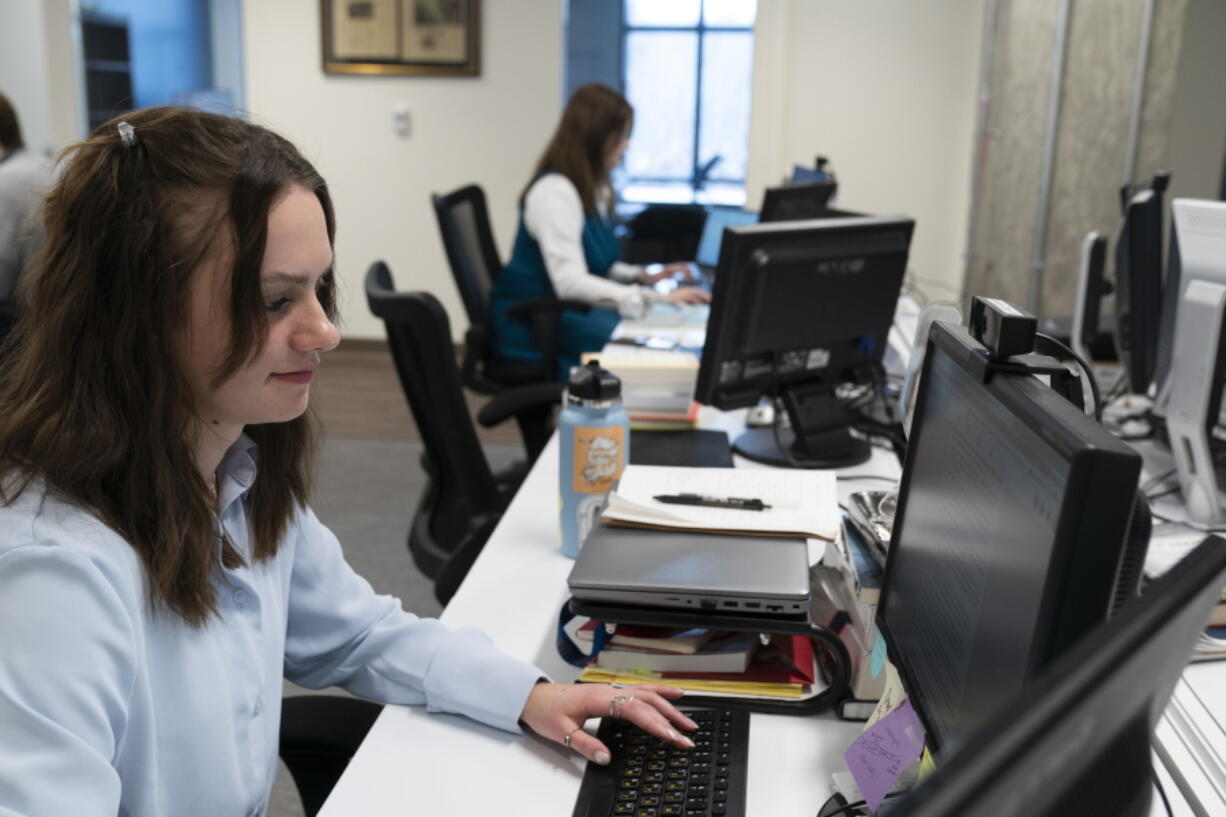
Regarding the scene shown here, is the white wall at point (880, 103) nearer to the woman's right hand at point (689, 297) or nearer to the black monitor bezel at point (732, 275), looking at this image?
the woman's right hand at point (689, 297)

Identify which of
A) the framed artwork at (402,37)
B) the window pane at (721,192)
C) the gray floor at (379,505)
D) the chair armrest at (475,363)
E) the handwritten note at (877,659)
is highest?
the framed artwork at (402,37)

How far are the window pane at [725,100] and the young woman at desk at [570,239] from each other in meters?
4.03

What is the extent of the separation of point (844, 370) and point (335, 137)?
13.9ft

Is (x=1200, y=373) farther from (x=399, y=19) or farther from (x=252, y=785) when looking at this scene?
(x=399, y=19)

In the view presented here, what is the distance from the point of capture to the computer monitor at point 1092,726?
0.35 meters

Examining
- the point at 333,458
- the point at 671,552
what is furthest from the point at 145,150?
the point at 333,458

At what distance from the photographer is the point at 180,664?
933mm

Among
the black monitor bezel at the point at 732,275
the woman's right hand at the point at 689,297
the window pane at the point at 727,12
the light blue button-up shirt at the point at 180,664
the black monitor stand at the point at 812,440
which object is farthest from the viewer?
the window pane at the point at 727,12

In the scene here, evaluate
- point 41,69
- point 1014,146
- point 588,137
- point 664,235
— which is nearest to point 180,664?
point 588,137

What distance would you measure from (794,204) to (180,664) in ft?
8.02

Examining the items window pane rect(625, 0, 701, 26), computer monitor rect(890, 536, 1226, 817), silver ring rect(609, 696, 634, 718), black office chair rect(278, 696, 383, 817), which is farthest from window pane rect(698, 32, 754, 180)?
computer monitor rect(890, 536, 1226, 817)

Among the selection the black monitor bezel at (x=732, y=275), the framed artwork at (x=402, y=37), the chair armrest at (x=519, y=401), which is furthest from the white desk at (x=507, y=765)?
the framed artwork at (x=402, y=37)

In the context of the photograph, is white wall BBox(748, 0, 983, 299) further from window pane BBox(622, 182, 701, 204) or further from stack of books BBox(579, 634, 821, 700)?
stack of books BBox(579, 634, 821, 700)

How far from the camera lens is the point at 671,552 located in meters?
1.28
